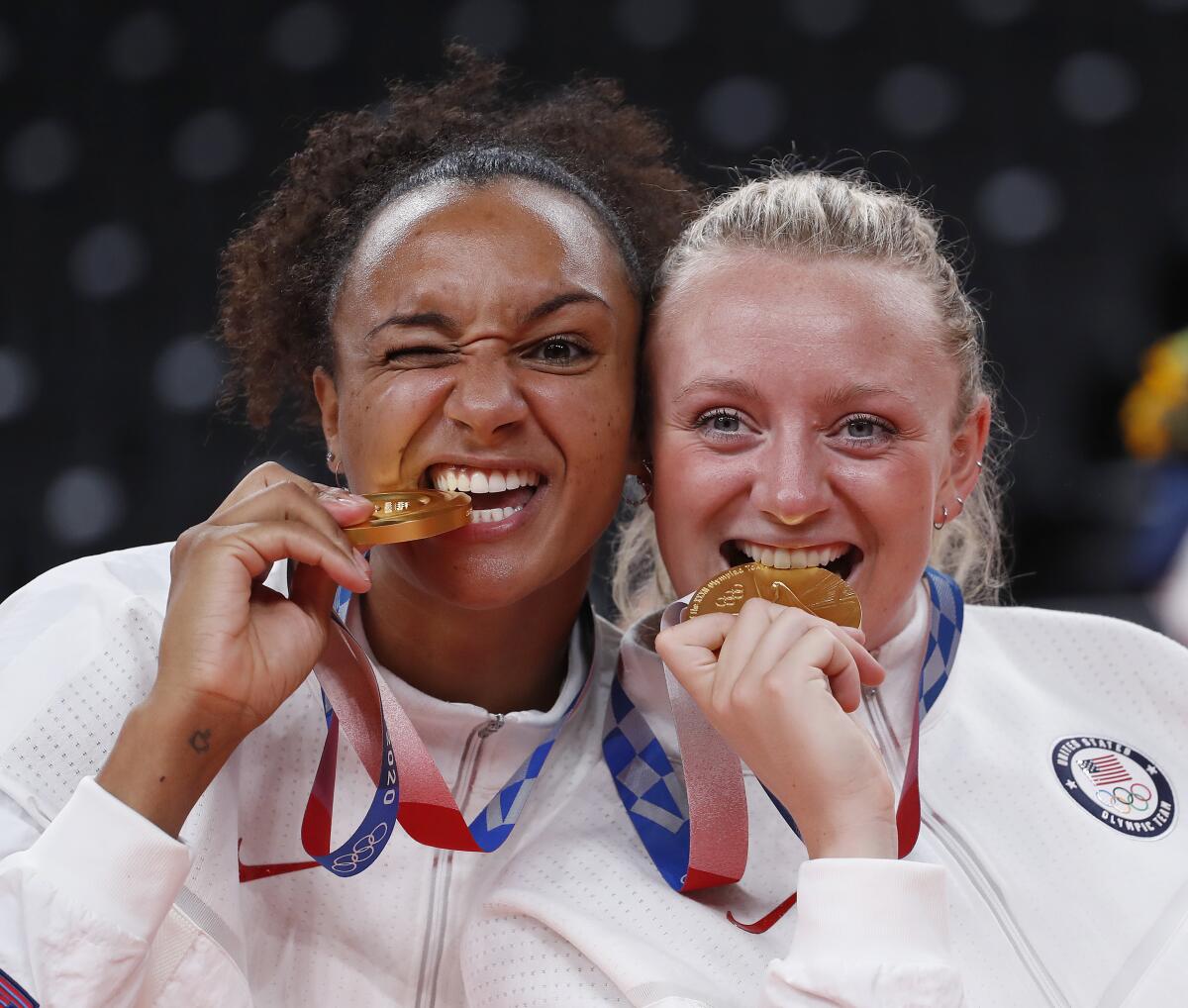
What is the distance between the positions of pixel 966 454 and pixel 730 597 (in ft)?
1.85

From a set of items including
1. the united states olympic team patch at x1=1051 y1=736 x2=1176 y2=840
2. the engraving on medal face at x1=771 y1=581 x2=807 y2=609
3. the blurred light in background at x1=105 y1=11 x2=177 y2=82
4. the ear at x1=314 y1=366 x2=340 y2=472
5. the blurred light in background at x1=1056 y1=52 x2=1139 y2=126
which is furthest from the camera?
the blurred light in background at x1=1056 y1=52 x2=1139 y2=126

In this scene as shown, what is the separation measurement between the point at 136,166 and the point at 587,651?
292 centimetres

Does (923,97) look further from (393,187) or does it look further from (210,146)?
(393,187)

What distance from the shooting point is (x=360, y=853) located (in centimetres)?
207

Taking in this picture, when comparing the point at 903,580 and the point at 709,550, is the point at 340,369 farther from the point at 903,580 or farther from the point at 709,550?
the point at 903,580

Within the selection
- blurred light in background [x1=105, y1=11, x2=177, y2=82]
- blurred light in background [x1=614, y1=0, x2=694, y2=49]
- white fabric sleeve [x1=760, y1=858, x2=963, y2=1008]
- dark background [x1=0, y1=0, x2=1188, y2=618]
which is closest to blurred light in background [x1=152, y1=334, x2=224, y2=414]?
dark background [x1=0, y1=0, x2=1188, y2=618]

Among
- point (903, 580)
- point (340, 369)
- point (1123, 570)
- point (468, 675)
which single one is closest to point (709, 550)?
point (903, 580)

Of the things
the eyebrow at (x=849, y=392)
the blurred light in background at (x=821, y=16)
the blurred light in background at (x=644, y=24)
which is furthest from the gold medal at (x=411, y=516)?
the blurred light in background at (x=821, y=16)

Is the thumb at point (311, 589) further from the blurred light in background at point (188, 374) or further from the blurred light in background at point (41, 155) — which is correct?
the blurred light in background at point (41, 155)

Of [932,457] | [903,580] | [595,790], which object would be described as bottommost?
[595,790]

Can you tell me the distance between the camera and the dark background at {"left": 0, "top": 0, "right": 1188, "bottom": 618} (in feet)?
15.3

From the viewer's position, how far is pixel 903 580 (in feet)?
7.38

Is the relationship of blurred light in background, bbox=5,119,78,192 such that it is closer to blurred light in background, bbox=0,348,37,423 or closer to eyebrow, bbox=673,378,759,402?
blurred light in background, bbox=0,348,37,423

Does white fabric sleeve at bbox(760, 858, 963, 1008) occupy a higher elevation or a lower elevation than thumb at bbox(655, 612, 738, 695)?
lower
